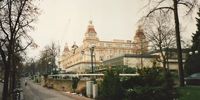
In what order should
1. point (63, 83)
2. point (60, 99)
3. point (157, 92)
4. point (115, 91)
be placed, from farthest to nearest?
point (63, 83)
point (60, 99)
point (115, 91)
point (157, 92)

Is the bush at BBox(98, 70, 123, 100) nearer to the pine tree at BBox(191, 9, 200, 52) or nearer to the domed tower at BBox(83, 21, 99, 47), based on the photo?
the pine tree at BBox(191, 9, 200, 52)

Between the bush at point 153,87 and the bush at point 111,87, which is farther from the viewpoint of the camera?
the bush at point 111,87

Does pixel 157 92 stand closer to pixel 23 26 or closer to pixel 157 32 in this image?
pixel 23 26

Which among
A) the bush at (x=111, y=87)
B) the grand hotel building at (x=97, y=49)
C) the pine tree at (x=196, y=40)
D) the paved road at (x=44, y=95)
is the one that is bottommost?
the paved road at (x=44, y=95)

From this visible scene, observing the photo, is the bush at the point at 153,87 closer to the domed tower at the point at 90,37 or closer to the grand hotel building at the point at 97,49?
the grand hotel building at the point at 97,49

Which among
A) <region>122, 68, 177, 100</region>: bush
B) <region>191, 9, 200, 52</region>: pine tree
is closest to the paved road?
<region>122, 68, 177, 100</region>: bush

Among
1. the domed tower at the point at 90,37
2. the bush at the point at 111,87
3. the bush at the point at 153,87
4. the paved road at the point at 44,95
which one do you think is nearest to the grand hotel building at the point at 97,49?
the domed tower at the point at 90,37

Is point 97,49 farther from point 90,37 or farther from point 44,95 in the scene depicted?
point 44,95

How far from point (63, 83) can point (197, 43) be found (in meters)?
25.5

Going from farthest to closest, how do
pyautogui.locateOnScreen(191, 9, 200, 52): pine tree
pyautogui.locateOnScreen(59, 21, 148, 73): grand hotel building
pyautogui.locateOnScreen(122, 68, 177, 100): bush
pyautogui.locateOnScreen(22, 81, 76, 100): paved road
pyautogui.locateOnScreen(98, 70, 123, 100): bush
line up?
pyautogui.locateOnScreen(59, 21, 148, 73): grand hotel building, pyautogui.locateOnScreen(191, 9, 200, 52): pine tree, pyautogui.locateOnScreen(22, 81, 76, 100): paved road, pyautogui.locateOnScreen(98, 70, 123, 100): bush, pyautogui.locateOnScreen(122, 68, 177, 100): bush

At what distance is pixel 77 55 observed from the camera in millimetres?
146875

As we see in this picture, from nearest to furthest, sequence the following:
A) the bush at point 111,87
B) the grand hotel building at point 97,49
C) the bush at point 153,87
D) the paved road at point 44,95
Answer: the bush at point 153,87 → the bush at point 111,87 → the paved road at point 44,95 → the grand hotel building at point 97,49

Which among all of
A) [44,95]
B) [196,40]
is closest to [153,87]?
[44,95]

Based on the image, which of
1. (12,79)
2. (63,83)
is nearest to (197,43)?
(63,83)
